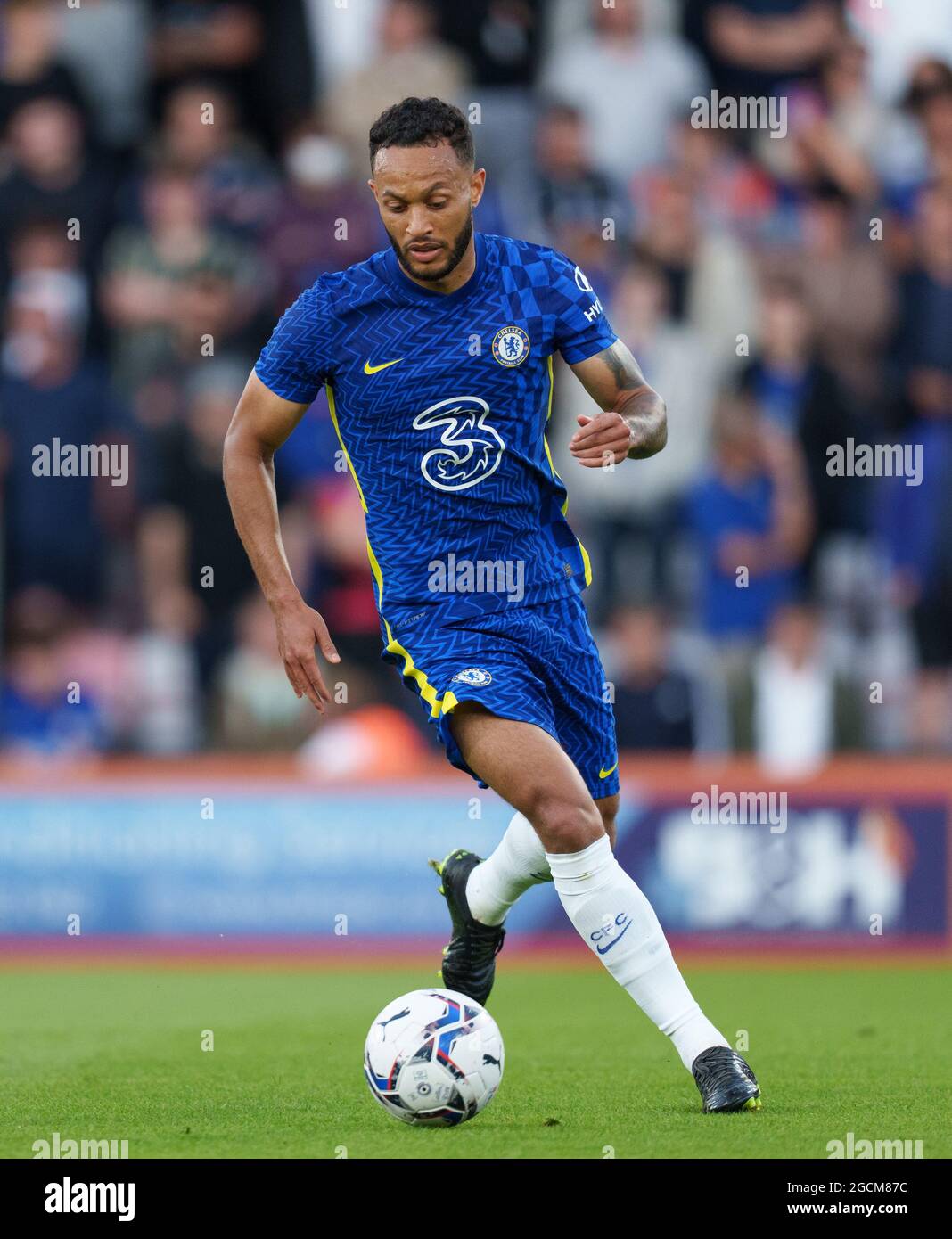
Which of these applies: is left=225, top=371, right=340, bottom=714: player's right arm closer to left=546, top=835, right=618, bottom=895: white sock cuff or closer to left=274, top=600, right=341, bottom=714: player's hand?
left=274, top=600, right=341, bottom=714: player's hand

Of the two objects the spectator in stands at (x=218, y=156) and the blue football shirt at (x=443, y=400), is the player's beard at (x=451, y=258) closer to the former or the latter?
the blue football shirt at (x=443, y=400)

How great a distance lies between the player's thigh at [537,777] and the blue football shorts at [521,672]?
0.19ft

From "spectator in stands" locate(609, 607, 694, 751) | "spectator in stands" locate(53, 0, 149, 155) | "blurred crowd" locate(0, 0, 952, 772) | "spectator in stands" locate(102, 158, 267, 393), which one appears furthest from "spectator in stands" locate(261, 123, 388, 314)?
"spectator in stands" locate(609, 607, 694, 751)

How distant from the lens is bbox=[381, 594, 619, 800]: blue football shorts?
607 centimetres

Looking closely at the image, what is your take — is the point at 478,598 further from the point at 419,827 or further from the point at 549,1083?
the point at 419,827

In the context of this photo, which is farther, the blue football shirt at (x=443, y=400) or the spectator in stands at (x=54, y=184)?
the spectator in stands at (x=54, y=184)

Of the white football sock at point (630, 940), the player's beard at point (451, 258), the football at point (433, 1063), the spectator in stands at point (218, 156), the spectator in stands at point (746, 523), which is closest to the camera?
the football at point (433, 1063)

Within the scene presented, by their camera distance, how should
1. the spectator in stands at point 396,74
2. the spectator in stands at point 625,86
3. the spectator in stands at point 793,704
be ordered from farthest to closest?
the spectator in stands at point 625,86
the spectator in stands at point 396,74
the spectator in stands at point 793,704

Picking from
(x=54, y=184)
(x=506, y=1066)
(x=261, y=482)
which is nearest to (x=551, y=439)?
(x=54, y=184)

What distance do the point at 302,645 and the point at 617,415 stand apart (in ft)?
3.75

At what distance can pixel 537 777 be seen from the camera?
591 centimetres

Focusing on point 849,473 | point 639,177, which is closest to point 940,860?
point 849,473

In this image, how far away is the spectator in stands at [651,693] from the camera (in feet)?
38.7

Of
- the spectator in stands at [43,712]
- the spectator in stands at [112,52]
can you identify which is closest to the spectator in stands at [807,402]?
the spectator in stands at [43,712]
